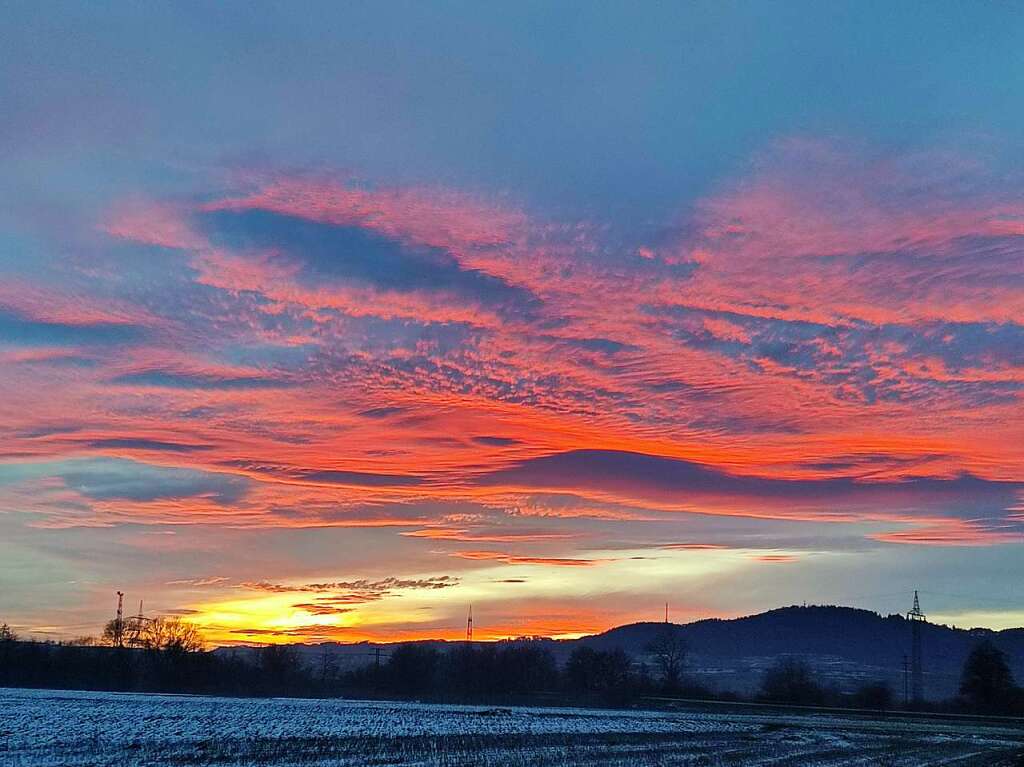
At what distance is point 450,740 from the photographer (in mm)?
48000

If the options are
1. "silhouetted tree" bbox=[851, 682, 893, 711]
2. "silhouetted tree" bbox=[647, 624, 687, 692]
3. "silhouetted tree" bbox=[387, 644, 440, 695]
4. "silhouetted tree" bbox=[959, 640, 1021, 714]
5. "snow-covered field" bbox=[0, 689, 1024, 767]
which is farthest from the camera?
"silhouetted tree" bbox=[647, 624, 687, 692]

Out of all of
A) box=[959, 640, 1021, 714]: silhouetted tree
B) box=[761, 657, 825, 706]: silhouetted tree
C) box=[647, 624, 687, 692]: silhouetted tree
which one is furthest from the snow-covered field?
box=[647, 624, 687, 692]: silhouetted tree

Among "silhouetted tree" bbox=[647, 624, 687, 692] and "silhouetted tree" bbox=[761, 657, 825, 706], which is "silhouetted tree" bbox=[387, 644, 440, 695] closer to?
"silhouetted tree" bbox=[647, 624, 687, 692]

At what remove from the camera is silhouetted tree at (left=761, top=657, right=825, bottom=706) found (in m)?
122

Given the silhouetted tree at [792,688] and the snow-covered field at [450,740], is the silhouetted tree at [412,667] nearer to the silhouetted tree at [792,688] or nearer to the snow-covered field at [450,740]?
the silhouetted tree at [792,688]

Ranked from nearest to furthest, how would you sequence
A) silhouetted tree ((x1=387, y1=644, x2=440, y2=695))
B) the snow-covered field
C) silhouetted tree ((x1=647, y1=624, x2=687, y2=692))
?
the snow-covered field → silhouetted tree ((x1=387, y1=644, x2=440, y2=695)) → silhouetted tree ((x1=647, y1=624, x2=687, y2=692))

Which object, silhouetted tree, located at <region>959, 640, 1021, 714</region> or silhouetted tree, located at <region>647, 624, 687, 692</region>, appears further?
silhouetted tree, located at <region>647, 624, 687, 692</region>

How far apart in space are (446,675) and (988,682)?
90.5 m

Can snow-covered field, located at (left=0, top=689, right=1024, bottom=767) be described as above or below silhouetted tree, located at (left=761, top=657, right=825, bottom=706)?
above

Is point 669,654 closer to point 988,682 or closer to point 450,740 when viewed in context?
point 988,682

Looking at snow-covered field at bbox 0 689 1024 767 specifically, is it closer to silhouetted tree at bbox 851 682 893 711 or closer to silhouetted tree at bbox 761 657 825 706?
silhouetted tree at bbox 851 682 893 711

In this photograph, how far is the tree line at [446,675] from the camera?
116 meters

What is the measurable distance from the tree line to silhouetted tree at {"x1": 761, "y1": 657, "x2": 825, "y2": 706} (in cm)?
21

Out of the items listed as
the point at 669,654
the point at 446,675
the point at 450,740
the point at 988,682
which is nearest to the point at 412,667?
the point at 446,675
